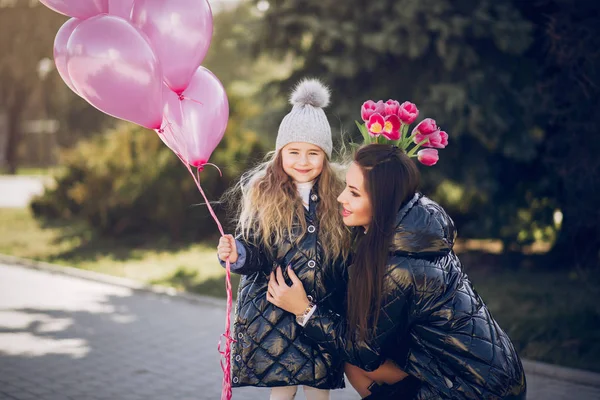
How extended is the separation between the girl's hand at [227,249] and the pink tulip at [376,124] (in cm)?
81

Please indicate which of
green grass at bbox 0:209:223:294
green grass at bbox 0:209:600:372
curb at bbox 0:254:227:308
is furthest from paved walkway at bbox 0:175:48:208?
curb at bbox 0:254:227:308

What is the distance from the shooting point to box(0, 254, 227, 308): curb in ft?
26.8

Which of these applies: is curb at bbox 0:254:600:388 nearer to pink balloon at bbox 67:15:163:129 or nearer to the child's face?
the child's face

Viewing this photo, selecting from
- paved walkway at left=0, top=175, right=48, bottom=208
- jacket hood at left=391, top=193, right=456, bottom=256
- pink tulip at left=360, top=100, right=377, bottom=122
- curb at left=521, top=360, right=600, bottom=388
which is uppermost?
pink tulip at left=360, top=100, right=377, bottom=122

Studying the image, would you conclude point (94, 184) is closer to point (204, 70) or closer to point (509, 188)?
point (509, 188)

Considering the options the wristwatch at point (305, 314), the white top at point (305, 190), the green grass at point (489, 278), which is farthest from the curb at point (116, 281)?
the wristwatch at point (305, 314)

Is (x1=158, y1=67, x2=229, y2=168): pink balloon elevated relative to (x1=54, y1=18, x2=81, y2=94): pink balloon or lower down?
lower down

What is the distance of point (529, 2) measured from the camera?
8141mm

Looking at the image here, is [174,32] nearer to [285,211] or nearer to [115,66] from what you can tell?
[115,66]

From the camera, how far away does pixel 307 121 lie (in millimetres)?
3529

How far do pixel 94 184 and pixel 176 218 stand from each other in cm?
180

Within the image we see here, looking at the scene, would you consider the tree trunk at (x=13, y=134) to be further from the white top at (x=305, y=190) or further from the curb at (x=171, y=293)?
the white top at (x=305, y=190)

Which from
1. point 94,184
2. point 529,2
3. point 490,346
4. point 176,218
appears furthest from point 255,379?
point 94,184

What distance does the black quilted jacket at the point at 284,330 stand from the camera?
3279mm
